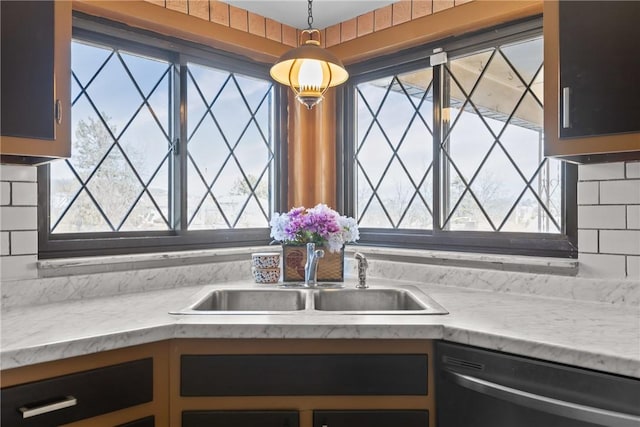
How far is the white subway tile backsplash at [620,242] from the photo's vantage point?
1572 mm

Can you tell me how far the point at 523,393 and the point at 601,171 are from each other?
94 cm

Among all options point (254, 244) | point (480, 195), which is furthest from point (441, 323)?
point (254, 244)

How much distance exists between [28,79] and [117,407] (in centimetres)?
101

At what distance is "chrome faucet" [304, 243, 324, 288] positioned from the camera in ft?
6.72

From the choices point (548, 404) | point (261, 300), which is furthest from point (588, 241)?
point (261, 300)

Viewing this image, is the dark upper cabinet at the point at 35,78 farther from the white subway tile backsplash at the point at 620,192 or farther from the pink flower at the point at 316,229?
the white subway tile backsplash at the point at 620,192

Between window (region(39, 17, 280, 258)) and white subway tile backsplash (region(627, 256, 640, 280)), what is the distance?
1.66 m

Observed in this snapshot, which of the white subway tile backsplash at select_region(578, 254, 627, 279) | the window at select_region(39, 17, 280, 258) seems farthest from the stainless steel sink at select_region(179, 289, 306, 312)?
the white subway tile backsplash at select_region(578, 254, 627, 279)

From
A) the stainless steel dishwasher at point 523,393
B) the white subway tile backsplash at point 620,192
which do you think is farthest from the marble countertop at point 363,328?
the white subway tile backsplash at point 620,192

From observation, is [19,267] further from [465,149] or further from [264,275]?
[465,149]

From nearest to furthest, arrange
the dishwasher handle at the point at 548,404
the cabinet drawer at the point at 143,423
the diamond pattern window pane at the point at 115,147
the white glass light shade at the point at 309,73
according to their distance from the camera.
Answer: the dishwasher handle at the point at 548,404, the cabinet drawer at the point at 143,423, the white glass light shade at the point at 309,73, the diamond pattern window pane at the point at 115,147

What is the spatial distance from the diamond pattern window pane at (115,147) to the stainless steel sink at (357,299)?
860mm

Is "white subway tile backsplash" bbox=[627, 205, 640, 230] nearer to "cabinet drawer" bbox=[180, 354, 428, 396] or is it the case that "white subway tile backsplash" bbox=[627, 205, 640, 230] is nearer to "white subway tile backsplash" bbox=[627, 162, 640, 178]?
"white subway tile backsplash" bbox=[627, 162, 640, 178]

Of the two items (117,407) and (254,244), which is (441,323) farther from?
(254,244)
